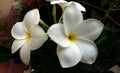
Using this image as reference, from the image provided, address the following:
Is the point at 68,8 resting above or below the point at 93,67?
above

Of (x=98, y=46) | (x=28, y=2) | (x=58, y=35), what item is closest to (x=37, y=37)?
(x=58, y=35)

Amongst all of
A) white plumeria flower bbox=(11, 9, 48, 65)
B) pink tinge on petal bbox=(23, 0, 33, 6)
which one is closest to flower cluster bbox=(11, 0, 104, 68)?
white plumeria flower bbox=(11, 9, 48, 65)

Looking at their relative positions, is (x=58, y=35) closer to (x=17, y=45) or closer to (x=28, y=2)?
(x=17, y=45)

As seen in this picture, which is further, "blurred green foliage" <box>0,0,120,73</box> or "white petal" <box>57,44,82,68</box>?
"blurred green foliage" <box>0,0,120,73</box>

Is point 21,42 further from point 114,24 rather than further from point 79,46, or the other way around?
point 114,24

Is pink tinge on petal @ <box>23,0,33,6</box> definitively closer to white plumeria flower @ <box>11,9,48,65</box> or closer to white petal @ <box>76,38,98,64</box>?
white plumeria flower @ <box>11,9,48,65</box>

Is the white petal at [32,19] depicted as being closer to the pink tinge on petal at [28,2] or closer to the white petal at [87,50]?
the white petal at [87,50]

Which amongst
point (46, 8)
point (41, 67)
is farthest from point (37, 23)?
point (46, 8)
